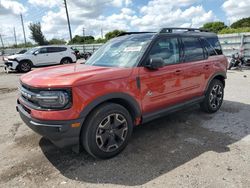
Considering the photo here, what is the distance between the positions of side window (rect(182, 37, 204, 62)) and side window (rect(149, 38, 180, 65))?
255 mm

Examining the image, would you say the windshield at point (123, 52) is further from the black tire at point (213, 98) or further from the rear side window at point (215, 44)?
the black tire at point (213, 98)

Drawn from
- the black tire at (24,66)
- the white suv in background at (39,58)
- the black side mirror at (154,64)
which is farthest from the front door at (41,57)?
the black side mirror at (154,64)

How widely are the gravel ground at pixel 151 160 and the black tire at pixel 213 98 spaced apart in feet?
1.34

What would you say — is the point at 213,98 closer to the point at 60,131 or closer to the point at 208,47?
the point at 208,47

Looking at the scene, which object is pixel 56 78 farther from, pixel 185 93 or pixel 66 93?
pixel 185 93

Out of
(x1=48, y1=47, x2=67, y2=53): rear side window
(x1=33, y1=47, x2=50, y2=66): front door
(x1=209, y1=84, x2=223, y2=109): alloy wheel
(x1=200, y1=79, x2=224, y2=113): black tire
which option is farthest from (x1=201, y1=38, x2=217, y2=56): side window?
(x1=48, y1=47, x2=67, y2=53): rear side window

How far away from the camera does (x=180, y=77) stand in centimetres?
442

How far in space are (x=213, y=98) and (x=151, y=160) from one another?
107 inches

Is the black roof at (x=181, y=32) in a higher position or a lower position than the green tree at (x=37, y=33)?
lower

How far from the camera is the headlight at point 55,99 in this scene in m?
3.02

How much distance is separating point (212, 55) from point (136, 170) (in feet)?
10.7

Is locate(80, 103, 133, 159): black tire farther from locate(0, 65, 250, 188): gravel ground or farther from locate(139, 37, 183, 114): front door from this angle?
locate(139, 37, 183, 114): front door

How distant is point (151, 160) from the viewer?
3.51m

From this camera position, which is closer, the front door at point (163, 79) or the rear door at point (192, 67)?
the front door at point (163, 79)
